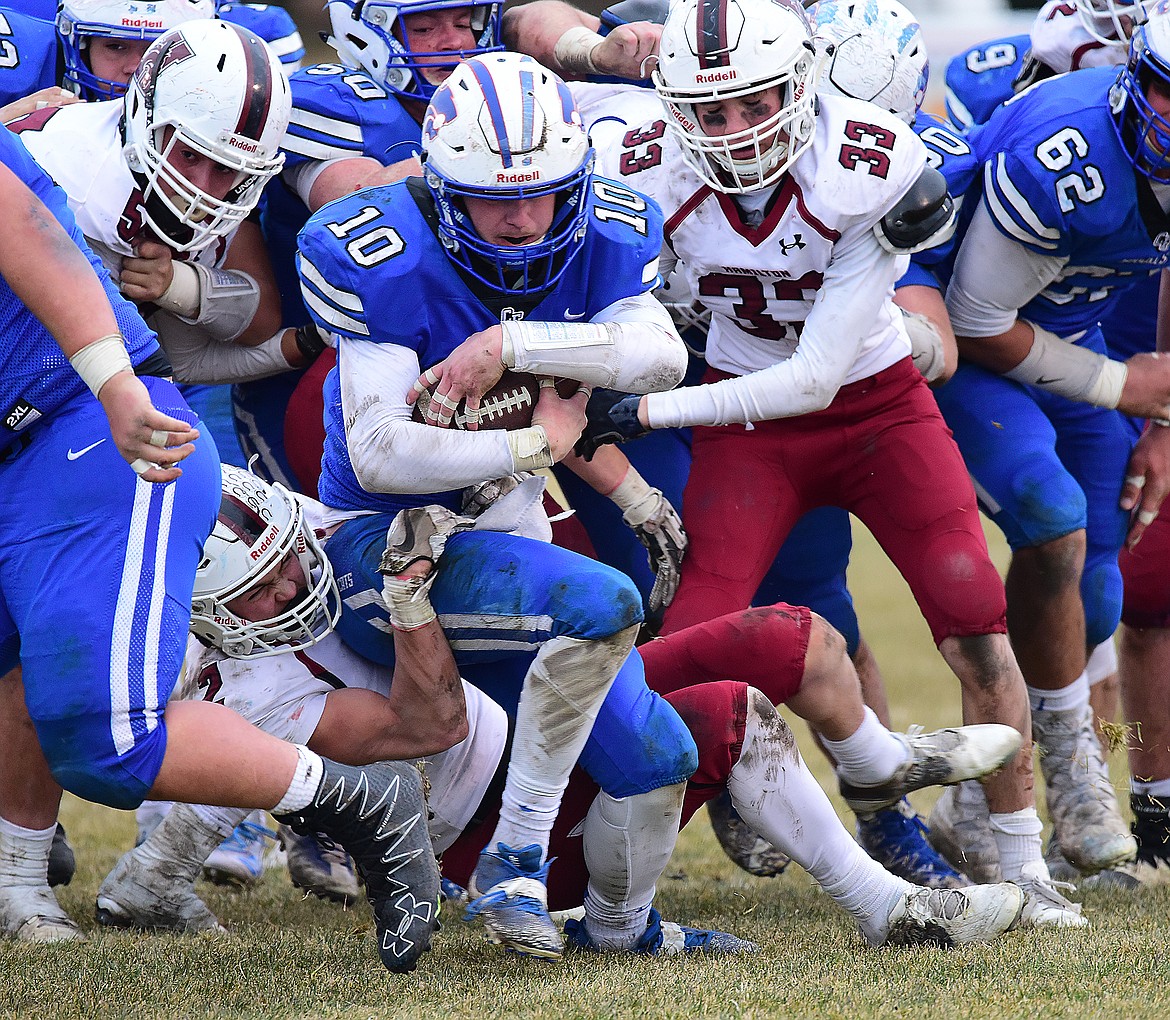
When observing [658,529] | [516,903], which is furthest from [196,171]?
[516,903]

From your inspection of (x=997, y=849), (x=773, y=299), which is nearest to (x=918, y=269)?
(x=773, y=299)

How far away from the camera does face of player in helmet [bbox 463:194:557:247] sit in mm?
3000

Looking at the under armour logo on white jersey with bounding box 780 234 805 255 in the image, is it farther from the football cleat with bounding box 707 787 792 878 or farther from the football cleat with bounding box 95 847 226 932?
the football cleat with bounding box 95 847 226 932

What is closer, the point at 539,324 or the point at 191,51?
the point at 539,324

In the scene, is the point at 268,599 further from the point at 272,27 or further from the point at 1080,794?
the point at 272,27

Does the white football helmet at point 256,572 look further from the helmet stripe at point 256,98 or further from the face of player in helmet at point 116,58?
the face of player in helmet at point 116,58

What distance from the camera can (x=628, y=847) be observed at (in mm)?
3014

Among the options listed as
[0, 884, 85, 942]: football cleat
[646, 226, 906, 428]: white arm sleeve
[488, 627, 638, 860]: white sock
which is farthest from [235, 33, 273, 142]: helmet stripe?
[0, 884, 85, 942]: football cleat

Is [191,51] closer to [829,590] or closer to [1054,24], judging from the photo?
[829,590]

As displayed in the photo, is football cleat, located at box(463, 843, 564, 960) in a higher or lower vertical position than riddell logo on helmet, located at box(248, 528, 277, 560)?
lower

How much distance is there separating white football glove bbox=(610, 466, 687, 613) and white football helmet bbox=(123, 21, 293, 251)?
3.57 ft

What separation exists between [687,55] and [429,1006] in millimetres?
2082

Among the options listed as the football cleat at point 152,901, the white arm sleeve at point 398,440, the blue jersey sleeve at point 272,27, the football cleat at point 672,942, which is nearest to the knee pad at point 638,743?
the football cleat at point 672,942

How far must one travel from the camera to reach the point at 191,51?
3.50 metres
